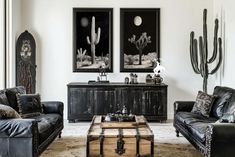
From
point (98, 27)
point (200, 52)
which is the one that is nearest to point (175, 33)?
point (200, 52)

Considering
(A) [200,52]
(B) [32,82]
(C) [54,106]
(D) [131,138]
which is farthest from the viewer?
(B) [32,82]

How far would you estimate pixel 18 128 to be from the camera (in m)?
4.55

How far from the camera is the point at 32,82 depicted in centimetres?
862

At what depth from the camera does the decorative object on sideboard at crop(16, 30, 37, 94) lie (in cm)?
852

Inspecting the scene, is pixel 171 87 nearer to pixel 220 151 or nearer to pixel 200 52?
pixel 200 52

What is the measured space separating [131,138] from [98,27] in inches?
174

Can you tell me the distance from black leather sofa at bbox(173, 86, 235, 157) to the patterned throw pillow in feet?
0.27

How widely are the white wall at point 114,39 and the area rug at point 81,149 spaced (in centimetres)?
268

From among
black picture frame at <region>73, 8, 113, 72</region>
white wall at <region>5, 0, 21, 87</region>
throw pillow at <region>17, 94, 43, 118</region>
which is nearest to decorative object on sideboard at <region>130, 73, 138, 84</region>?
black picture frame at <region>73, 8, 113, 72</region>

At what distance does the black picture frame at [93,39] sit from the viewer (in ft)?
28.6

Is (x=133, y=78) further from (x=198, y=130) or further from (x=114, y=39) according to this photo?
(x=198, y=130)

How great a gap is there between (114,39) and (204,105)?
3270 mm

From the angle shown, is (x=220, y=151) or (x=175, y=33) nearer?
(x=220, y=151)

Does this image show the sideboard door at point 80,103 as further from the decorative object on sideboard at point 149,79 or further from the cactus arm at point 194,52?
the cactus arm at point 194,52
